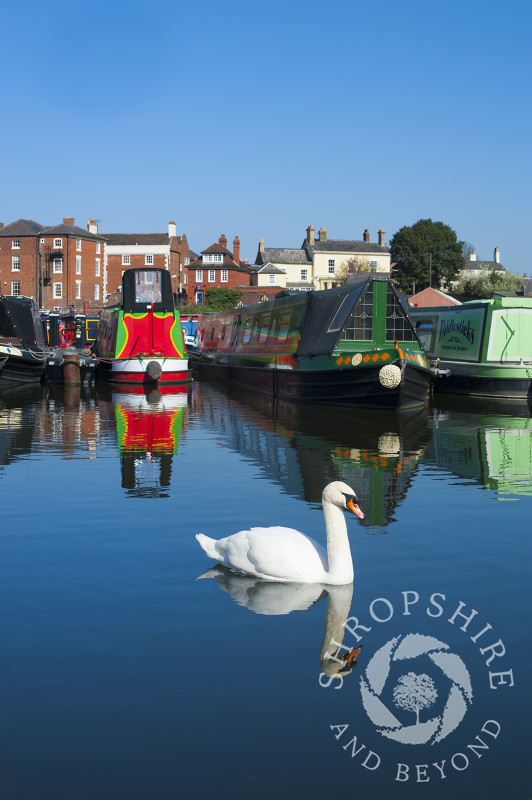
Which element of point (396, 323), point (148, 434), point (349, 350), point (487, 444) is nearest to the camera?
point (487, 444)

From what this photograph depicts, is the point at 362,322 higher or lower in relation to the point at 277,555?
higher

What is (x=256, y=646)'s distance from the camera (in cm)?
591

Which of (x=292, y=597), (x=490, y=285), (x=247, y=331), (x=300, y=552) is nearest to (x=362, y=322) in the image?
(x=247, y=331)

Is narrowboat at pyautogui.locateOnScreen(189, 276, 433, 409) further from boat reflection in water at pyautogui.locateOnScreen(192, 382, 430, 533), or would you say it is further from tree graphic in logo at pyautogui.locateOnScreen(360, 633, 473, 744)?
tree graphic in logo at pyautogui.locateOnScreen(360, 633, 473, 744)

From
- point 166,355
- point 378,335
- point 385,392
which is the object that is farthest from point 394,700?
point 166,355

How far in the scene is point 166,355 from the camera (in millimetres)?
31328

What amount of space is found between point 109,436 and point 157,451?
2.51m

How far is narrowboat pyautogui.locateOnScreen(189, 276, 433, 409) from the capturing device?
70.5 feet

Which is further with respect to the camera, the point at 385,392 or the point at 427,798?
the point at 385,392

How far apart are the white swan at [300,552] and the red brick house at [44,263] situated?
77.2 metres

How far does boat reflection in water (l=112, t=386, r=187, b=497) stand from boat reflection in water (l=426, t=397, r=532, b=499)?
4.59 m

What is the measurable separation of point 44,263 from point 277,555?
80.3 m

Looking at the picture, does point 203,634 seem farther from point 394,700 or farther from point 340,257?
point 340,257

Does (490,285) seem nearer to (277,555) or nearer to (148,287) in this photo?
(148,287)
